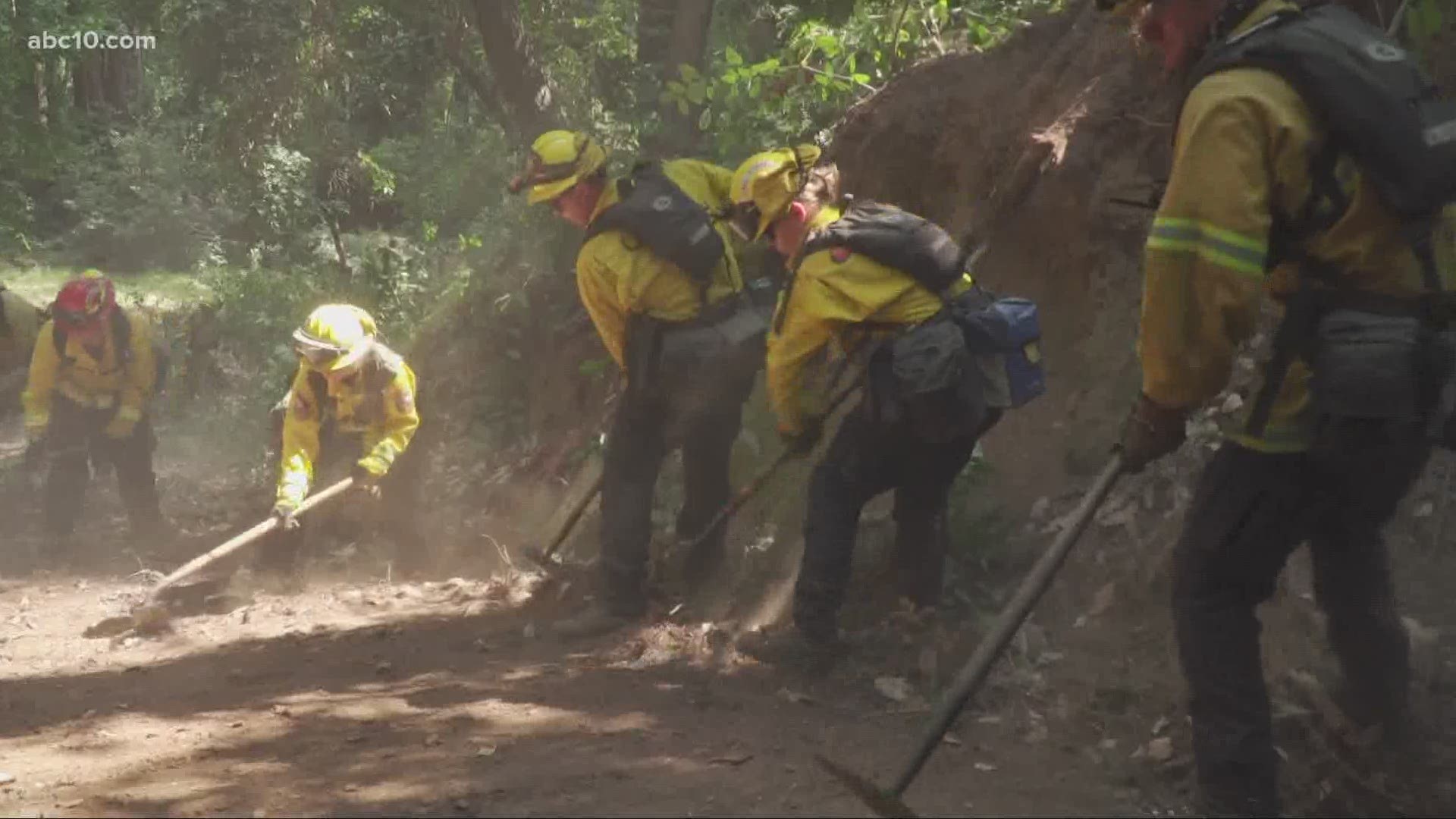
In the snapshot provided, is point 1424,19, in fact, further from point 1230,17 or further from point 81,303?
point 81,303

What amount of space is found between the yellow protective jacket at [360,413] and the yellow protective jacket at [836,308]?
3.75 m

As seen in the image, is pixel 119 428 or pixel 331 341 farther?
pixel 119 428

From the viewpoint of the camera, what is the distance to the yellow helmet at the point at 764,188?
583 centimetres

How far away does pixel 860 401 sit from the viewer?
18.4 feet

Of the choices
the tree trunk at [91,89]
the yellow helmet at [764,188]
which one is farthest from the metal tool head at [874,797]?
the tree trunk at [91,89]

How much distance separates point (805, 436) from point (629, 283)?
1.21 metres

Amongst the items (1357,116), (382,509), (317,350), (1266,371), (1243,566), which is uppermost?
(1357,116)

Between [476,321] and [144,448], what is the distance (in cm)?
265

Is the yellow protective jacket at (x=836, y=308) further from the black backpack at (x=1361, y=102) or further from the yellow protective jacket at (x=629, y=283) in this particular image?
the black backpack at (x=1361, y=102)

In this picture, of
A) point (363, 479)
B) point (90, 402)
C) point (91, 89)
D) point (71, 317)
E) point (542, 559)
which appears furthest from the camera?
point (91, 89)

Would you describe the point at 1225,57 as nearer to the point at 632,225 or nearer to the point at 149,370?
the point at 632,225

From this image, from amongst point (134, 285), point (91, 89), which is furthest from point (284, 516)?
point (91, 89)

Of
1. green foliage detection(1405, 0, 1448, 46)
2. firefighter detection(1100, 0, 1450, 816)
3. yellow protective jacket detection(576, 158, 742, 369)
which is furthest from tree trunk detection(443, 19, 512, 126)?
firefighter detection(1100, 0, 1450, 816)

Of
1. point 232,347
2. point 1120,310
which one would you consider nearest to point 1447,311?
point 1120,310
